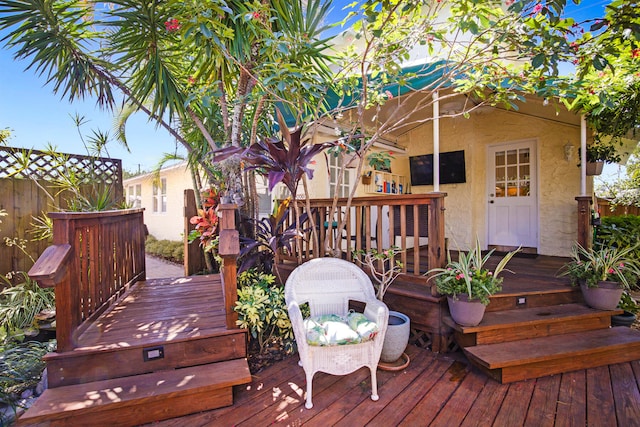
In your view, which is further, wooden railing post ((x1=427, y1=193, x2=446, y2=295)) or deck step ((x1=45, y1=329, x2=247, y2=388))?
wooden railing post ((x1=427, y1=193, x2=446, y2=295))

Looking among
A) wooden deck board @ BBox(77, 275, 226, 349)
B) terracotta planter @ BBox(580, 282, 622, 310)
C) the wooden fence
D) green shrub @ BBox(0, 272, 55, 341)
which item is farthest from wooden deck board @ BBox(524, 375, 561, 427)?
the wooden fence

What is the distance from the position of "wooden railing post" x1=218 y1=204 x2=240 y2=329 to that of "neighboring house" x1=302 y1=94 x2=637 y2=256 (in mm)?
2432

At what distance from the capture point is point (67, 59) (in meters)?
3.35

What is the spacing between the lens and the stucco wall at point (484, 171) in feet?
15.7

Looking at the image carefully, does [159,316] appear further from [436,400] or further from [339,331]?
[436,400]

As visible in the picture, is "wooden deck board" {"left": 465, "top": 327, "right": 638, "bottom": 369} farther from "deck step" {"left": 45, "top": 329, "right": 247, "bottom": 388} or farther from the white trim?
the white trim

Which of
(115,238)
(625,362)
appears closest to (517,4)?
(625,362)

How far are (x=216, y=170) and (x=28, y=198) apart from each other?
3.05m

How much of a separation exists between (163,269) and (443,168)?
648cm

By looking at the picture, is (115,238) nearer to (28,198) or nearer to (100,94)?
(100,94)

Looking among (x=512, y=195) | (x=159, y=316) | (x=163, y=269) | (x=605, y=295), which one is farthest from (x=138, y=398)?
(x=512, y=195)

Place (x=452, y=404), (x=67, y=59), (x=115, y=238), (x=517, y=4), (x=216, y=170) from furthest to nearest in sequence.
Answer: (x=216, y=170)
(x=67, y=59)
(x=115, y=238)
(x=517, y=4)
(x=452, y=404)

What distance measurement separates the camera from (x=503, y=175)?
5438 mm

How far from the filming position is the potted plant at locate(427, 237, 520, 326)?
2.49m
